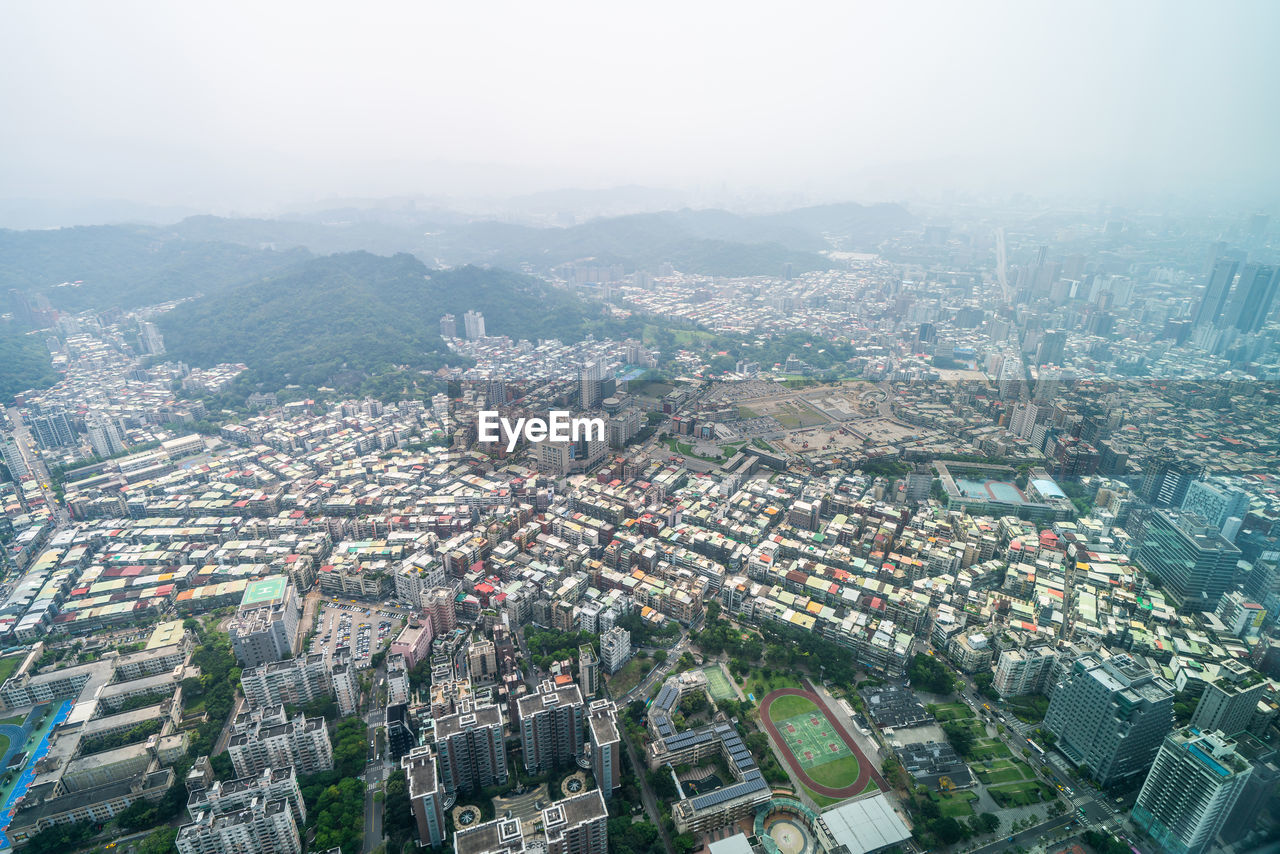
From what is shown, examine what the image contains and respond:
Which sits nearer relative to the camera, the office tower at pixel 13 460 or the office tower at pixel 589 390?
the office tower at pixel 13 460

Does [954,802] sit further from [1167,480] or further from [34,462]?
[34,462]

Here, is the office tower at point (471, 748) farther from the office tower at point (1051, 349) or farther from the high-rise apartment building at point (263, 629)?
the office tower at point (1051, 349)

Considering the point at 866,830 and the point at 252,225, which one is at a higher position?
the point at 252,225

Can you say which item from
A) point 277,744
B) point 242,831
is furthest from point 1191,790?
point 277,744

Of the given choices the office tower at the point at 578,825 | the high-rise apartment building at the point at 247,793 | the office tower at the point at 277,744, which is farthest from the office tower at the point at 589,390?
the office tower at the point at 578,825

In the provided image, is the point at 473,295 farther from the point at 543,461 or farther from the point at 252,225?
the point at 252,225

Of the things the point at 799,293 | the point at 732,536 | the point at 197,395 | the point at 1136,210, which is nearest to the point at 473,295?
the point at 197,395

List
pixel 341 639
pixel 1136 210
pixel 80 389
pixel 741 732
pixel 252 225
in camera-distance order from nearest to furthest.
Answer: pixel 741 732 → pixel 341 639 → pixel 80 389 → pixel 1136 210 → pixel 252 225
